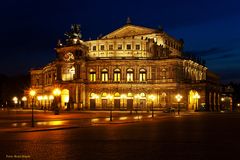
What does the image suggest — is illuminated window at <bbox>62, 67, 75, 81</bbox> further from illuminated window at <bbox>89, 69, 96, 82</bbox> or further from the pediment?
the pediment

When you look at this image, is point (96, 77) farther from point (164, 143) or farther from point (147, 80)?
point (164, 143)

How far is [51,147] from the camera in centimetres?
2105

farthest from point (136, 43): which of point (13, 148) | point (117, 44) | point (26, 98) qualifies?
point (13, 148)

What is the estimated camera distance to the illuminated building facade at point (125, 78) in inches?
4117

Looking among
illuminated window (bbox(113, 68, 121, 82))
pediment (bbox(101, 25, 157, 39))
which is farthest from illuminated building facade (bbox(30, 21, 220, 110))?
pediment (bbox(101, 25, 157, 39))

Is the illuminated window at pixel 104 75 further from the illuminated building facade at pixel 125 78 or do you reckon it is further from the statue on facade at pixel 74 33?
the statue on facade at pixel 74 33

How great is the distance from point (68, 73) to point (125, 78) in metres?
16.3

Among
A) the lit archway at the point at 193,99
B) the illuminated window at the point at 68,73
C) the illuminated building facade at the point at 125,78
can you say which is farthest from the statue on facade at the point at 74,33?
the lit archway at the point at 193,99

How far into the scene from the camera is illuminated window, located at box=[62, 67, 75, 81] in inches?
4220

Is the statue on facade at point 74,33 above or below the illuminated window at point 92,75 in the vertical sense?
above

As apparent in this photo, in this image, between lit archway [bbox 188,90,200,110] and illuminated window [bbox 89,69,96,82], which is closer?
lit archway [bbox 188,90,200,110]

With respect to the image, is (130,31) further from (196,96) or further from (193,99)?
(196,96)

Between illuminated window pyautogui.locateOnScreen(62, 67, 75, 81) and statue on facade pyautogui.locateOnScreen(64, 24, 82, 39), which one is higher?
statue on facade pyautogui.locateOnScreen(64, 24, 82, 39)

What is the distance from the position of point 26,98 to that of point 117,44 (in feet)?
167
